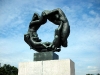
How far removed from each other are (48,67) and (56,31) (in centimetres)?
180

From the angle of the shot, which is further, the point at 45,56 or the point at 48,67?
the point at 45,56

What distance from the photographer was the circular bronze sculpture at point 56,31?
25.6ft

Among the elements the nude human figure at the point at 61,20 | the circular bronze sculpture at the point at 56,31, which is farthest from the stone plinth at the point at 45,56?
the nude human figure at the point at 61,20

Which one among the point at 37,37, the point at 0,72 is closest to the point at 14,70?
the point at 0,72

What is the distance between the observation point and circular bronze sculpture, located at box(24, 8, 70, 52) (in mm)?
7811

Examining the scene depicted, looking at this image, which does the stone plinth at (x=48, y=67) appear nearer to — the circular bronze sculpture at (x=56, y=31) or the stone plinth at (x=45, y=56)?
the stone plinth at (x=45, y=56)

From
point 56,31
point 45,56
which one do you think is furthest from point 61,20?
point 45,56

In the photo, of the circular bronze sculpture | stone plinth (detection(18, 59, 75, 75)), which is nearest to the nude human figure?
the circular bronze sculpture

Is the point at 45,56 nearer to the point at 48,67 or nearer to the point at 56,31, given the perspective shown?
the point at 48,67

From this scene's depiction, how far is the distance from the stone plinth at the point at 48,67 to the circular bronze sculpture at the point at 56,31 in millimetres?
843

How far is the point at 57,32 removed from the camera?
25.4 ft

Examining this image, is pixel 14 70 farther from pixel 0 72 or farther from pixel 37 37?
pixel 37 37

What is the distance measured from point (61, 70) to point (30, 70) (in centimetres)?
154

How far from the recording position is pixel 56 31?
25.5 ft
